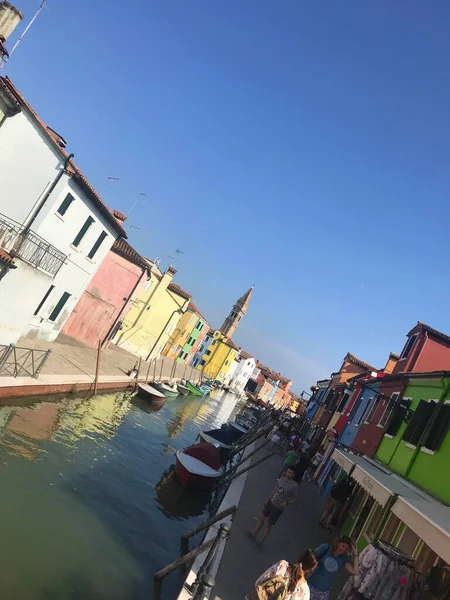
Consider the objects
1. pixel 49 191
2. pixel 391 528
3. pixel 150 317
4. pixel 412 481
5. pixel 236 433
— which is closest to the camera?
pixel 391 528

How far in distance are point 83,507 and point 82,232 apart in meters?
15.6

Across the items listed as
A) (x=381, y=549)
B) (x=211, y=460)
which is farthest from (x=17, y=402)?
(x=381, y=549)

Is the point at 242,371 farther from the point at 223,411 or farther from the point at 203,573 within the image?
the point at 203,573

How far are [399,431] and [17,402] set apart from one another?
1229cm

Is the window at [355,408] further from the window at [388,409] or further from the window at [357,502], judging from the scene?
the window at [357,502]

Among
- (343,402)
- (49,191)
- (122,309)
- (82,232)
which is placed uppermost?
(49,191)

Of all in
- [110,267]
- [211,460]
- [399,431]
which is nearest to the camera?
[399,431]

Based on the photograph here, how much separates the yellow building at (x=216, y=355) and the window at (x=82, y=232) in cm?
6041

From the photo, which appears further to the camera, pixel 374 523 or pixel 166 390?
pixel 166 390

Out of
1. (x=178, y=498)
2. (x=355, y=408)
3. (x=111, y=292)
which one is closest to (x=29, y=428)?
(x=178, y=498)

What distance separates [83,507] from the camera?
10258 millimetres

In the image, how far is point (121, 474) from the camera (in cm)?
1352

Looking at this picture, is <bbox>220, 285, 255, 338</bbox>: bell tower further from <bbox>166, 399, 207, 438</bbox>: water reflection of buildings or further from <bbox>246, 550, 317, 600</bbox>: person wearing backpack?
<bbox>246, 550, 317, 600</bbox>: person wearing backpack

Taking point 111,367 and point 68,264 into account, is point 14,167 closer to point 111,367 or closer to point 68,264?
point 68,264
